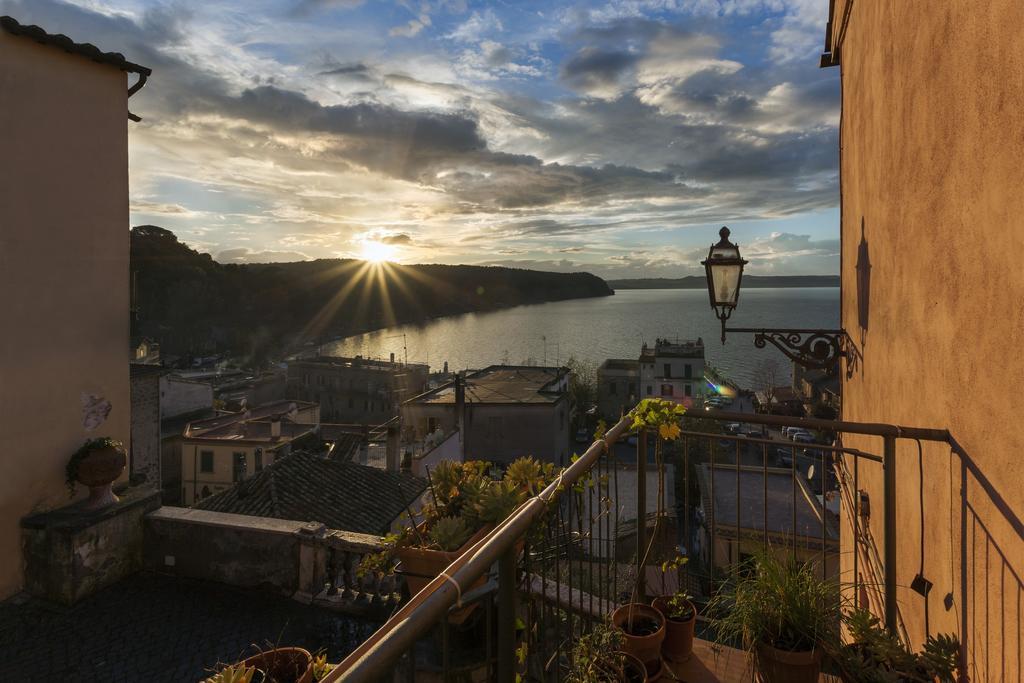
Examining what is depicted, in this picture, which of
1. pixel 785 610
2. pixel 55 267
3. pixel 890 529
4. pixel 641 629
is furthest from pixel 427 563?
pixel 55 267

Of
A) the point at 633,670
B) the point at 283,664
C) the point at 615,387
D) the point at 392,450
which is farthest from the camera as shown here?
the point at 615,387

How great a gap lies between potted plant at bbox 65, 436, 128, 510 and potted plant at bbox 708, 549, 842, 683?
625cm

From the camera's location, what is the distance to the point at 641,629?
107 inches

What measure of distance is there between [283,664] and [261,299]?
82.7 metres

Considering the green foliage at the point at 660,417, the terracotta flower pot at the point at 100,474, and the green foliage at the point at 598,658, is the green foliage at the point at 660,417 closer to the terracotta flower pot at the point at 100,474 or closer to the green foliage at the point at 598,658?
the green foliage at the point at 598,658

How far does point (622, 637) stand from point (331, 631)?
3.53 m

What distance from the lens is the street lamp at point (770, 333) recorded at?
492cm


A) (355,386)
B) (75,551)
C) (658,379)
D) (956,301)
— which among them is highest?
(956,301)

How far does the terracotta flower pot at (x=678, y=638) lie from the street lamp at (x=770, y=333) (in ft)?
9.17

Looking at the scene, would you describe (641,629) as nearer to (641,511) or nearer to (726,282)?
(641,511)

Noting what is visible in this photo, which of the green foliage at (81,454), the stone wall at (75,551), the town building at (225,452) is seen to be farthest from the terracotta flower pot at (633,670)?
the town building at (225,452)

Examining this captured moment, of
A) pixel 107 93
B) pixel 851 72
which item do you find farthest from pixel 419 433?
pixel 851 72

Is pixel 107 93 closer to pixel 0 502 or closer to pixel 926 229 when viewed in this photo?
pixel 0 502

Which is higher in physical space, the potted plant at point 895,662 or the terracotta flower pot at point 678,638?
the potted plant at point 895,662
